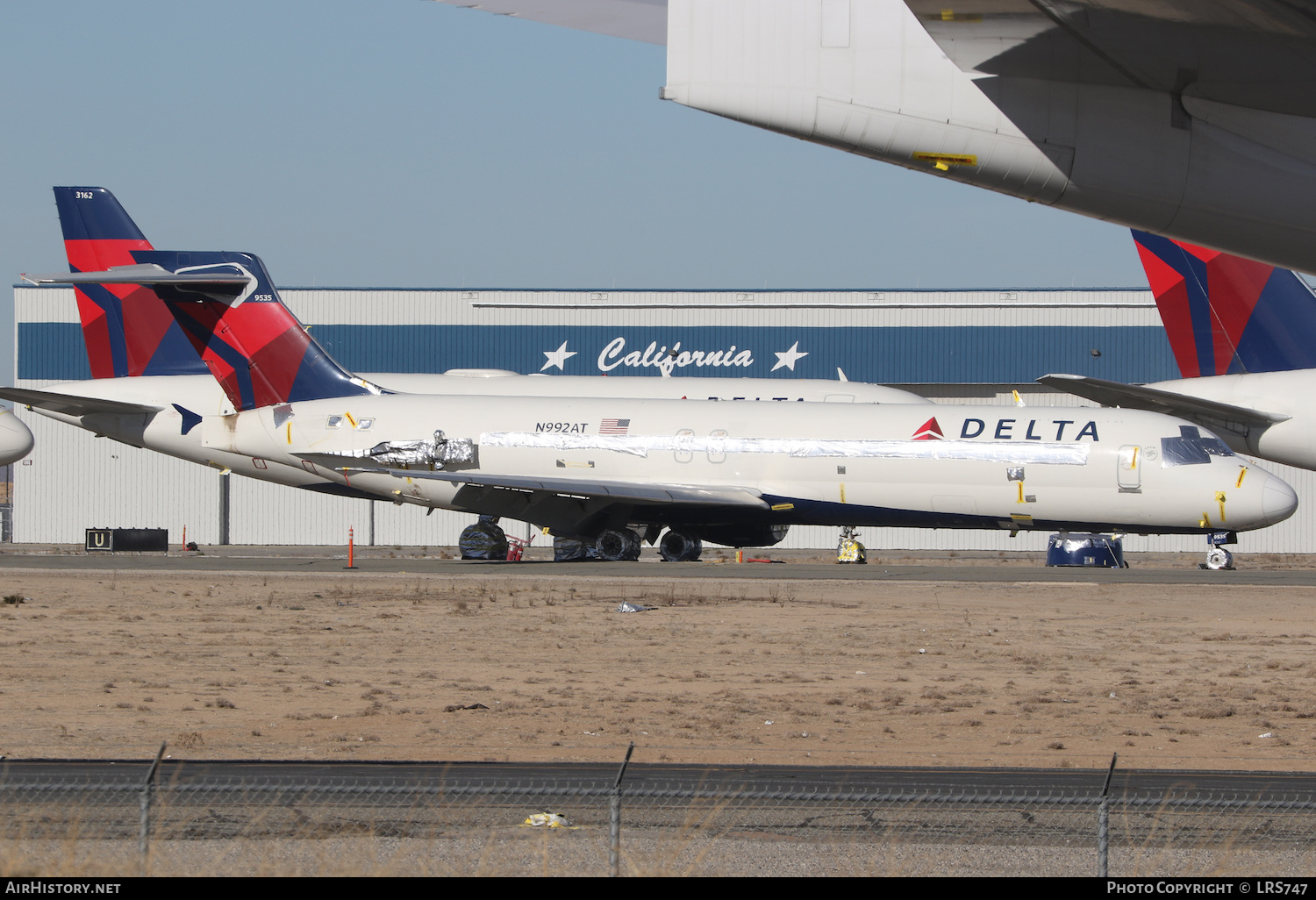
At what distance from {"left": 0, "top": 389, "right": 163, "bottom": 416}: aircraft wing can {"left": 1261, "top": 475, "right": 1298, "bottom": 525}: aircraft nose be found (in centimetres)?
3191

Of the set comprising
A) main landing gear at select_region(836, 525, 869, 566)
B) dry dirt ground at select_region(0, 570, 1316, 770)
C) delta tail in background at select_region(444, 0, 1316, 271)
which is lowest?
main landing gear at select_region(836, 525, 869, 566)

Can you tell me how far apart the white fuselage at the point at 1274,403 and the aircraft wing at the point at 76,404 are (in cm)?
3026

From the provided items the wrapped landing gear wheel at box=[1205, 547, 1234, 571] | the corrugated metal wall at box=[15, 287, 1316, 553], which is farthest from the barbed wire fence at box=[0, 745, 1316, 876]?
the corrugated metal wall at box=[15, 287, 1316, 553]

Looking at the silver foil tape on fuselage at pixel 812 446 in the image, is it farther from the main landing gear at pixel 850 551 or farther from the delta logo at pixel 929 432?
the main landing gear at pixel 850 551

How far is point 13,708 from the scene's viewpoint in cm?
1617

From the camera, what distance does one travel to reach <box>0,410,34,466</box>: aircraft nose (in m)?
36.1

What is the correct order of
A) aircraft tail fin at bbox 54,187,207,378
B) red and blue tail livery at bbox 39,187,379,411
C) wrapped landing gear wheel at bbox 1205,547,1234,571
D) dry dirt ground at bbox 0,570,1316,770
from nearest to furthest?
dry dirt ground at bbox 0,570,1316,770 < red and blue tail livery at bbox 39,187,379,411 < wrapped landing gear wheel at bbox 1205,547,1234,571 < aircraft tail fin at bbox 54,187,207,378

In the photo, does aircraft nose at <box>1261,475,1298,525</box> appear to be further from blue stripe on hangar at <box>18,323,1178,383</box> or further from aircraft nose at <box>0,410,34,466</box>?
aircraft nose at <box>0,410,34,466</box>

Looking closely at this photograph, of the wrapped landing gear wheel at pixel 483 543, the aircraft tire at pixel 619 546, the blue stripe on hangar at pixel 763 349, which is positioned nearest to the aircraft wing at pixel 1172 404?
the aircraft tire at pixel 619 546

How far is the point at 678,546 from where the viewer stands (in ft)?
138

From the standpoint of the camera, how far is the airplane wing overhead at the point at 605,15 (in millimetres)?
8586

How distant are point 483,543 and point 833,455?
11708mm

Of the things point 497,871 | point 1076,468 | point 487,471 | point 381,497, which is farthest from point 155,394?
point 497,871

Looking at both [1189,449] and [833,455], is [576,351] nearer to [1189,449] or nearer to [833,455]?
[833,455]
